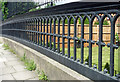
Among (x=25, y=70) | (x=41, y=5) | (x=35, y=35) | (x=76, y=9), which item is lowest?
(x=25, y=70)

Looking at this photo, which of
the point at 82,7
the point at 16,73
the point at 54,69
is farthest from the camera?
the point at 16,73

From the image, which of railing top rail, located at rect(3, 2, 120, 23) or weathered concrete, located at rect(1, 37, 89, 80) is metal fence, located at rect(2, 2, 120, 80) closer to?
railing top rail, located at rect(3, 2, 120, 23)

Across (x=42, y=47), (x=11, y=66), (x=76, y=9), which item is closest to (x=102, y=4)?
Answer: (x=76, y=9)

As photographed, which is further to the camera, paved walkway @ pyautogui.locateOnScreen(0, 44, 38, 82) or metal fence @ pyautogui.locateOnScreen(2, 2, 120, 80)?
paved walkway @ pyautogui.locateOnScreen(0, 44, 38, 82)

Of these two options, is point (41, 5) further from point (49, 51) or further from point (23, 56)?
point (23, 56)

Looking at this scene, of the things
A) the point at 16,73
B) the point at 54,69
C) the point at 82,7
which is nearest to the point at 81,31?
the point at 82,7

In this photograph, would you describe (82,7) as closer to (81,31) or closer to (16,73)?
(81,31)

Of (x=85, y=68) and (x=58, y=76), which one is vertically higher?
(x=85, y=68)

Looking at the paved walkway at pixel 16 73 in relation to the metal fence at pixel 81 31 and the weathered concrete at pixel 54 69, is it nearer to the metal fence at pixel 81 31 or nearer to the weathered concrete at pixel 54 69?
the weathered concrete at pixel 54 69

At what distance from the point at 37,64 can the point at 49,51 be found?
A: 66 centimetres

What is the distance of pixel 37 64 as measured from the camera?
14.3 ft

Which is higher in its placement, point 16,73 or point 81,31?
point 81,31

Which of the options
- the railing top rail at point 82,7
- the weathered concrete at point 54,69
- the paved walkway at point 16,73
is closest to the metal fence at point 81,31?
the railing top rail at point 82,7

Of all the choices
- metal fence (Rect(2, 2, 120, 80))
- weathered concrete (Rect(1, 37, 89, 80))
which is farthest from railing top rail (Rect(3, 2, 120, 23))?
weathered concrete (Rect(1, 37, 89, 80))
